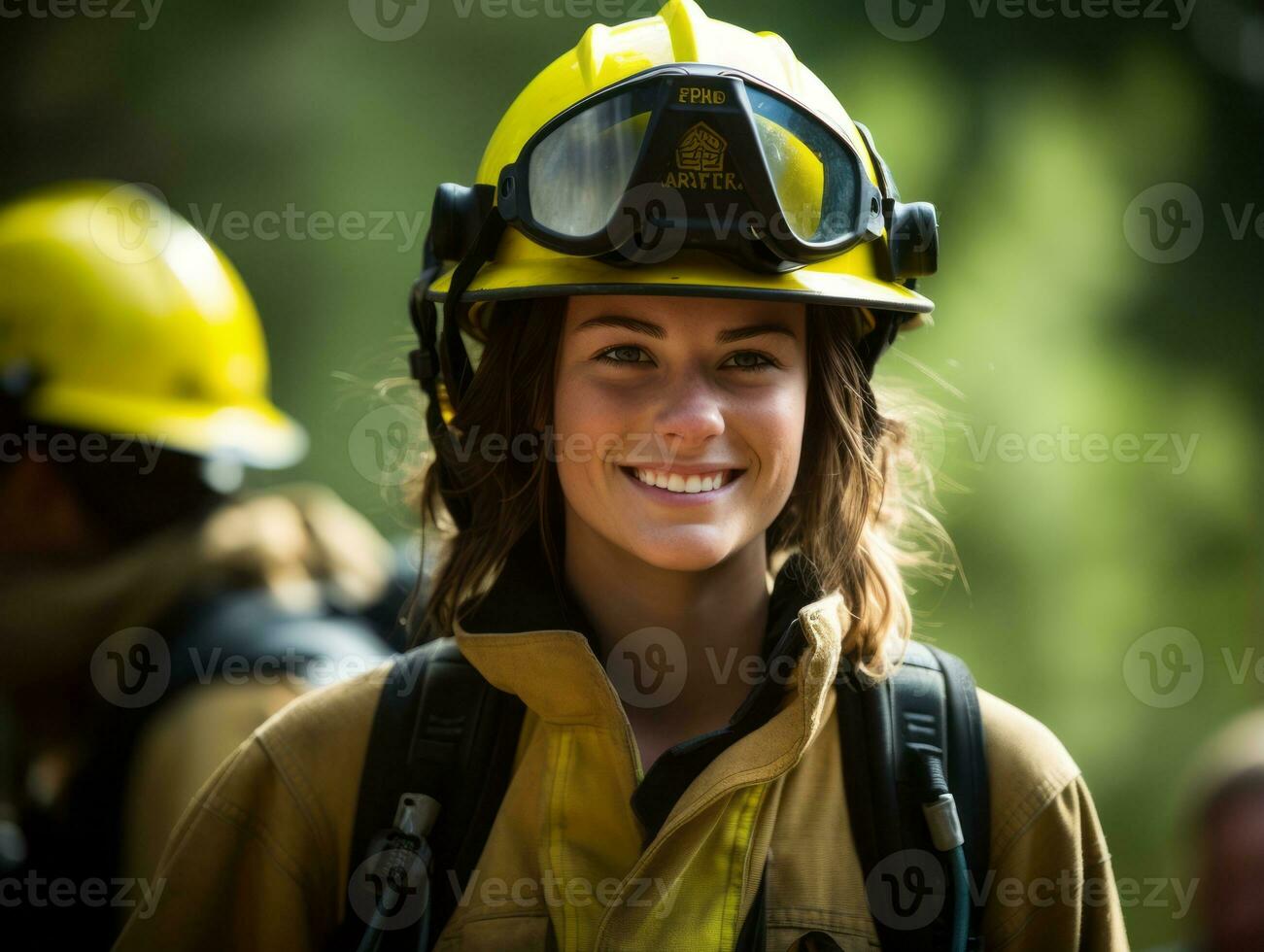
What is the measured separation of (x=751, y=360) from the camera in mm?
Answer: 2037

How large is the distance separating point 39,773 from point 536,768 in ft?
6.23

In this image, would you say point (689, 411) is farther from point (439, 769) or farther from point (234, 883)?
point (234, 883)

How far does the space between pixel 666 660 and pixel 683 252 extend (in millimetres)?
726

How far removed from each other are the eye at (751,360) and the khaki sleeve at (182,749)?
1.29m

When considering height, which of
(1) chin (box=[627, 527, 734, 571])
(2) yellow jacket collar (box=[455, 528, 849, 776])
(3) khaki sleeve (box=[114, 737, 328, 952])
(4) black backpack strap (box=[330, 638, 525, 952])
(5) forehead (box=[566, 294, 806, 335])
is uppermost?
(5) forehead (box=[566, 294, 806, 335])

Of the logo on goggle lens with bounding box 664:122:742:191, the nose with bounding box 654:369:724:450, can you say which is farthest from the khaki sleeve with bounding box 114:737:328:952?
the logo on goggle lens with bounding box 664:122:742:191

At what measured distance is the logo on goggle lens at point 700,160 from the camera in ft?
6.17

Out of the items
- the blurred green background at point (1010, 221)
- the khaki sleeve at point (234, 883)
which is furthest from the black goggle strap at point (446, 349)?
the blurred green background at point (1010, 221)

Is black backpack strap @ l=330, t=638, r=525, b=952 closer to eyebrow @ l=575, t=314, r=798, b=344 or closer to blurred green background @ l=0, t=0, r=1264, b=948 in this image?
eyebrow @ l=575, t=314, r=798, b=344

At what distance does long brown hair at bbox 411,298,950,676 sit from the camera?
7.09 feet

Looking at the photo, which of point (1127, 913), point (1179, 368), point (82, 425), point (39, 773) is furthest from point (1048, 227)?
point (39, 773)

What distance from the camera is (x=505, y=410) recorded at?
87.4 inches

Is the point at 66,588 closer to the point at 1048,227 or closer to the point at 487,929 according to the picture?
the point at 487,929

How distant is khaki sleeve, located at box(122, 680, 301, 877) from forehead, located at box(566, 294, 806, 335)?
1.22 metres
